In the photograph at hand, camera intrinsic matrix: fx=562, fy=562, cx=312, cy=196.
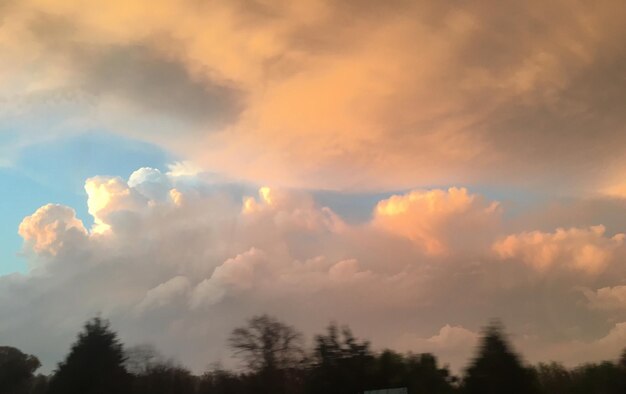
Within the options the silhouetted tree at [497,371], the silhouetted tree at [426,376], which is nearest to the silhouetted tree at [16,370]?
the silhouetted tree at [426,376]

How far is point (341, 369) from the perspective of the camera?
144 ft

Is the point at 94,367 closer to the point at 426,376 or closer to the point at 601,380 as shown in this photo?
the point at 426,376

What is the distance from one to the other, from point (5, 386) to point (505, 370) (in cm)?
4982

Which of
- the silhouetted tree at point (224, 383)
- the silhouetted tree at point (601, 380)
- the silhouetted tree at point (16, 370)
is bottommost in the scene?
the silhouetted tree at point (601, 380)

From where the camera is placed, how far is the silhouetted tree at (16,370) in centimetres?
5700

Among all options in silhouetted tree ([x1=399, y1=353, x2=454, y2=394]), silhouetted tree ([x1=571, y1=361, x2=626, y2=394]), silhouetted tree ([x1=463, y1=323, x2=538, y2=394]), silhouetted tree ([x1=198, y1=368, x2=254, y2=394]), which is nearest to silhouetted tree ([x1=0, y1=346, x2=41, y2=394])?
silhouetted tree ([x1=198, y1=368, x2=254, y2=394])

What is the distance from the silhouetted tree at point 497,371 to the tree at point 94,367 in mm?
29538

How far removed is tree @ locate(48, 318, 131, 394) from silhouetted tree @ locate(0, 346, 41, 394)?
557 inches

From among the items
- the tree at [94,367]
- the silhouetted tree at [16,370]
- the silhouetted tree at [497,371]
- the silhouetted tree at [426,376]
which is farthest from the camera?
the silhouetted tree at [16,370]

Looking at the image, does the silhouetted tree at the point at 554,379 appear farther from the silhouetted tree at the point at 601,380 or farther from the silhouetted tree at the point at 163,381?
the silhouetted tree at the point at 163,381

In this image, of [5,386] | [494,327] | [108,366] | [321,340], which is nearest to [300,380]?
[321,340]

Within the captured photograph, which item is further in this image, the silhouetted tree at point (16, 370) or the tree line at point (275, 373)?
the silhouetted tree at point (16, 370)

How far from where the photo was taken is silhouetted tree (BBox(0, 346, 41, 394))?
57000mm

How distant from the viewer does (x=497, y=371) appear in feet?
97.6
